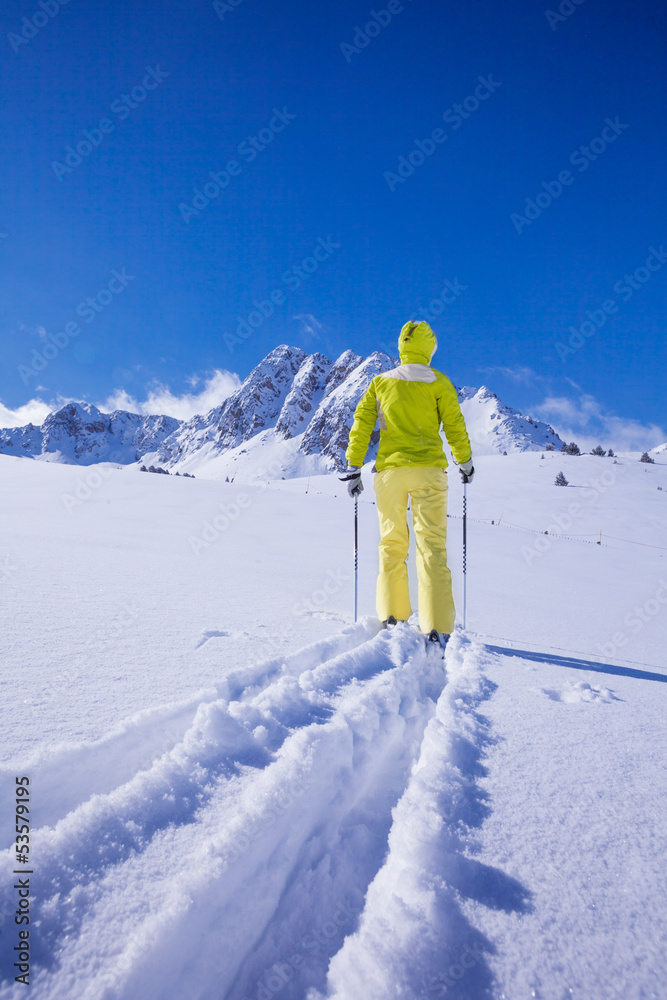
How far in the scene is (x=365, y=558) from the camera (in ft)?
19.2

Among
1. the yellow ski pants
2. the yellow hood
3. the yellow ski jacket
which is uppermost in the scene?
the yellow hood

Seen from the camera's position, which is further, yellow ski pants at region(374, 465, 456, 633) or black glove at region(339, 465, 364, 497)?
black glove at region(339, 465, 364, 497)

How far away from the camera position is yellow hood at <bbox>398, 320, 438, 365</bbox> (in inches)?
139

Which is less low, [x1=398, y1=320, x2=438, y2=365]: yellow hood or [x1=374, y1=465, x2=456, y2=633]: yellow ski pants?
[x1=398, y1=320, x2=438, y2=365]: yellow hood

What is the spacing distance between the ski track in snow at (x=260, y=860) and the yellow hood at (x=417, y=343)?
2.80m

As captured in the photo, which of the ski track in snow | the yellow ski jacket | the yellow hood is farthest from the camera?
the yellow hood

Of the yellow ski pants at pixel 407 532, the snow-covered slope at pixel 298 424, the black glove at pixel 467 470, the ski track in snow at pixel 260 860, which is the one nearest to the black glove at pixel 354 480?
the yellow ski pants at pixel 407 532

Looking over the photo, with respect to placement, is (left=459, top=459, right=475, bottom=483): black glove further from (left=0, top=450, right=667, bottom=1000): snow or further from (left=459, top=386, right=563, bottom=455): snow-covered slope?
(left=459, top=386, right=563, bottom=455): snow-covered slope

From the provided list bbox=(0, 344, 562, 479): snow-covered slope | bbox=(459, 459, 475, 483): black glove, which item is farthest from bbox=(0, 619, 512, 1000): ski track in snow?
bbox=(0, 344, 562, 479): snow-covered slope

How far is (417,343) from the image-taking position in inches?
140

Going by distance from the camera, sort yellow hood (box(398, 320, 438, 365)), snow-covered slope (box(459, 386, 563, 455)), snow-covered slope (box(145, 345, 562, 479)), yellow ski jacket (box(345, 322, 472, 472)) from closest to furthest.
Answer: yellow ski jacket (box(345, 322, 472, 472)) < yellow hood (box(398, 320, 438, 365)) < snow-covered slope (box(459, 386, 563, 455)) < snow-covered slope (box(145, 345, 562, 479))

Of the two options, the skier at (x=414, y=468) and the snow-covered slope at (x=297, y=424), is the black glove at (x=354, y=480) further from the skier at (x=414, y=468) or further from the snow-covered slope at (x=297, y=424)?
the snow-covered slope at (x=297, y=424)

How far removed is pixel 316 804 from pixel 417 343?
3249 mm

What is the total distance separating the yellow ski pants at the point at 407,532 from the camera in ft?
9.84
